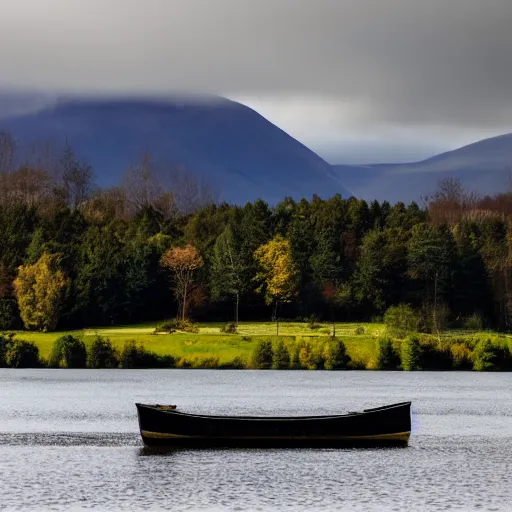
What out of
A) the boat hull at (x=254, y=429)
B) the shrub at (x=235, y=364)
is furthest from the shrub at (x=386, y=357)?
the boat hull at (x=254, y=429)

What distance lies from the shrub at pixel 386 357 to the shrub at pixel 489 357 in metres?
8.55

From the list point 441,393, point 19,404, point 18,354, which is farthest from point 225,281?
point 19,404

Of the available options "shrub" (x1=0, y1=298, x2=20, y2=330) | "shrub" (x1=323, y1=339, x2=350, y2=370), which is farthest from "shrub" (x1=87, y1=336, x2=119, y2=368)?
"shrub" (x1=323, y1=339, x2=350, y2=370)

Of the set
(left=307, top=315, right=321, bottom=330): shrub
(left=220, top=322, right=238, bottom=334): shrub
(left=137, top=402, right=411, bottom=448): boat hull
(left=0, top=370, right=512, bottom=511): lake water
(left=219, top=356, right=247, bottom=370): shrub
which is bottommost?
(left=0, top=370, right=512, bottom=511): lake water

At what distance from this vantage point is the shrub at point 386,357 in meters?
120

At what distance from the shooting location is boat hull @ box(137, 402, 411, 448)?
51.2m

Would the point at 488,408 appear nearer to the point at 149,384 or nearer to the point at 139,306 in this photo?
the point at 149,384

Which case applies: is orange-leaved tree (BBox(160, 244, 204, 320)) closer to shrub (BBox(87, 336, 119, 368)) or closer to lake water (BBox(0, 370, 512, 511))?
shrub (BBox(87, 336, 119, 368))

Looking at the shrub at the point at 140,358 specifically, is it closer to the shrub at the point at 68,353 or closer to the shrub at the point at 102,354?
the shrub at the point at 102,354

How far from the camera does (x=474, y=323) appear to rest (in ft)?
454

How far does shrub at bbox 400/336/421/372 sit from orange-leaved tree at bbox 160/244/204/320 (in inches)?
1327

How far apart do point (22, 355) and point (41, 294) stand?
55.5 feet

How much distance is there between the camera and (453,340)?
12231 centimetres

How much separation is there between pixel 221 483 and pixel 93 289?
330ft
